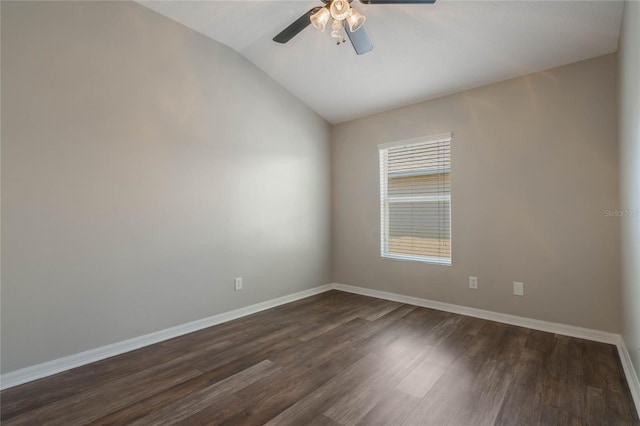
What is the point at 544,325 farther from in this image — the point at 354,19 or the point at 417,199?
the point at 354,19

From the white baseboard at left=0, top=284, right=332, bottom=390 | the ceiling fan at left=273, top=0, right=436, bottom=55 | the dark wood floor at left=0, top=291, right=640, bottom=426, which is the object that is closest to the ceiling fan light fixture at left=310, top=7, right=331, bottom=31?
the ceiling fan at left=273, top=0, right=436, bottom=55

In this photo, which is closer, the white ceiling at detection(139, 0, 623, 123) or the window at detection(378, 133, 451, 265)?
the white ceiling at detection(139, 0, 623, 123)

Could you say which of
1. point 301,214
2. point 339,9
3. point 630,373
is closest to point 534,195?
point 630,373

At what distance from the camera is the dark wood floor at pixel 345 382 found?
5.55 feet

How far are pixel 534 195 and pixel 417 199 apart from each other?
1.19 m

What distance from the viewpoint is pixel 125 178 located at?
2523 mm

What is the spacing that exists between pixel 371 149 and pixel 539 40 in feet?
6.58

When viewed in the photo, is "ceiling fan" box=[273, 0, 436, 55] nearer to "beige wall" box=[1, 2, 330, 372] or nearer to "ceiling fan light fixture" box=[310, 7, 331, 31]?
"ceiling fan light fixture" box=[310, 7, 331, 31]

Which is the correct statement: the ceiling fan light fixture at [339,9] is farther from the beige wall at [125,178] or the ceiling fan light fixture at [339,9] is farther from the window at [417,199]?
the window at [417,199]

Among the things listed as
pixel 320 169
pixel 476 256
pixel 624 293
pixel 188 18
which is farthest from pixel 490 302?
pixel 188 18

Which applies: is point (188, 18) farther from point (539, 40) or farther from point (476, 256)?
point (476, 256)

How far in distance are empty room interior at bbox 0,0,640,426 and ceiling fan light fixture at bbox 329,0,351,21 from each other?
12mm

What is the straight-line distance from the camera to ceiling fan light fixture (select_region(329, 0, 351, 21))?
193cm

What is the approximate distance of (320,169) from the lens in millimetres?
4344
